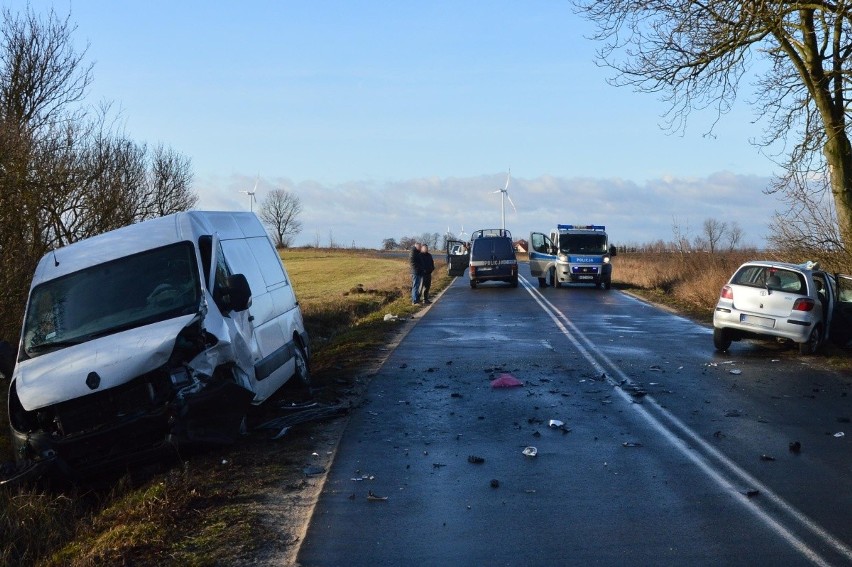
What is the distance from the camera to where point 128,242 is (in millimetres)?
9609

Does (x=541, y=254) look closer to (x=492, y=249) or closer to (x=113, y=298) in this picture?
(x=492, y=249)

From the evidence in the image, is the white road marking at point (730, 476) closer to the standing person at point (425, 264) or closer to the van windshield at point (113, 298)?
the van windshield at point (113, 298)

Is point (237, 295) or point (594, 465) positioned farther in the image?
point (237, 295)

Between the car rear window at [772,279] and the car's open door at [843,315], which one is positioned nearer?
the car rear window at [772,279]

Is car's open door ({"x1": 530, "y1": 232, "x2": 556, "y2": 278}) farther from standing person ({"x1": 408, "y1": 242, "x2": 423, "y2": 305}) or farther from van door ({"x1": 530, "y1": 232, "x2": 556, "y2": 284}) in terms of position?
standing person ({"x1": 408, "y1": 242, "x2": 423, "y2": 305})

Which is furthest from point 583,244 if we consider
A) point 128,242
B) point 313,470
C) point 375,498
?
point 375,498

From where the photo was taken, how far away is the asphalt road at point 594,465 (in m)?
5.87

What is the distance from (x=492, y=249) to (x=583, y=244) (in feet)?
13.0

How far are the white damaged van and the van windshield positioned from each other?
13 millimetres

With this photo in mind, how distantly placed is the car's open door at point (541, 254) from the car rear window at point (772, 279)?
21930mm

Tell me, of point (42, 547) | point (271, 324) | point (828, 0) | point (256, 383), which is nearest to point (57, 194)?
point (271, 324)

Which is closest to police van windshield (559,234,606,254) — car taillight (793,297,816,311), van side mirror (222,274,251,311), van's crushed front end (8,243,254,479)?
car taillight (793,297,816,311)

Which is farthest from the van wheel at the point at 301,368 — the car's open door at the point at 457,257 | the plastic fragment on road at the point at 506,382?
the car's open door at the point at 457,257

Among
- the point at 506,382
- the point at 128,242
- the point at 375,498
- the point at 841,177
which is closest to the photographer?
the point at 375,498
